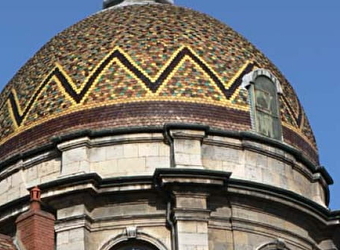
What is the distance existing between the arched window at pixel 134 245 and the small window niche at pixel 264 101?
4.03 metres

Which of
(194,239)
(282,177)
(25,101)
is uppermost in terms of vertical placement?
(25,101)

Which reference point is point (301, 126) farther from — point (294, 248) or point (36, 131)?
point (36, 131)

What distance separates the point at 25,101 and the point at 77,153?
8.81 ft

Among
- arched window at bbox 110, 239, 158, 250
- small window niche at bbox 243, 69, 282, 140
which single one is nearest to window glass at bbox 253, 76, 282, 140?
small window niche at bbox 243, 69, 282, 140

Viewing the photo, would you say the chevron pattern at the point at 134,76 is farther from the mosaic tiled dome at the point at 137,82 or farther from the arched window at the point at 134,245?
the arched window at the point at 134,245

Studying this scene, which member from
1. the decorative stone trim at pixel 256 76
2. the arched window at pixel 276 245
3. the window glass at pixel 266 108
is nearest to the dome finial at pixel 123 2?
the decorative stone trim at pixel 256 76

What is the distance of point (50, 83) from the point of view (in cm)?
3002

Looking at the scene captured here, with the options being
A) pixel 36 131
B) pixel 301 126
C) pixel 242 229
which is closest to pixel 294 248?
pixel 242 229

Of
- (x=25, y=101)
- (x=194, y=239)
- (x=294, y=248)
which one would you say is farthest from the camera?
(x=25, y=101)

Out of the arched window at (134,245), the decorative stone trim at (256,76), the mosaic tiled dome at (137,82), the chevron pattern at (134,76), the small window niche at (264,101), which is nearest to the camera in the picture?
the arched window at (134,245)

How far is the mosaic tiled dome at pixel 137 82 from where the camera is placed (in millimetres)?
28906

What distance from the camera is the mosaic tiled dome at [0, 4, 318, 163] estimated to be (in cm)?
2891

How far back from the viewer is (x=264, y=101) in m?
30.0

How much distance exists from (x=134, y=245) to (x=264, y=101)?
506cm
